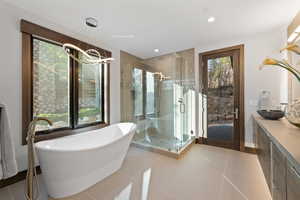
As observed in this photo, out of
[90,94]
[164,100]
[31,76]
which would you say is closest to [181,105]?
[164,100]

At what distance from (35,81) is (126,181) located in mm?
2192

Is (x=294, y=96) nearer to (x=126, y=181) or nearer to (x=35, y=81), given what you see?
(x=126, y=181)

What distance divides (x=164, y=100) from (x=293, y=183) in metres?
3.10

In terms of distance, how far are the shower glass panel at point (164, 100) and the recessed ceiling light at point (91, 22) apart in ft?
5.69

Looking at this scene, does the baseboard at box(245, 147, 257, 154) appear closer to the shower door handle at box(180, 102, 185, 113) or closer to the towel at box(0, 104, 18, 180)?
the shower door handle at box(180, 102, 185, 113)

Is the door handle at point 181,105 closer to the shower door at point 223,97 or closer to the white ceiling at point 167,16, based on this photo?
the shower door at point 223,97

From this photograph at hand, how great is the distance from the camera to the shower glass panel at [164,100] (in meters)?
3.50

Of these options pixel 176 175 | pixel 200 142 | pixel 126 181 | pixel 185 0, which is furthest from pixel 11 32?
pixel 200 142

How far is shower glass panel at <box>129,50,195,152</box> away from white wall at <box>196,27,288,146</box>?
3.95 ft

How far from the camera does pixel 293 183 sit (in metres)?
0.91

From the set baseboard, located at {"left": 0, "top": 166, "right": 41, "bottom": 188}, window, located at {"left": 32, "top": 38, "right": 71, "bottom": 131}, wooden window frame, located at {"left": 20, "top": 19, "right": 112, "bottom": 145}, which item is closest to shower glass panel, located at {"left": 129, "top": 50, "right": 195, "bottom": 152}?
wooden window frame, located at {"left": 20, "top": 19, "right": 112, "bottom": 145}

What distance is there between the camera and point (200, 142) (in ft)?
11.5

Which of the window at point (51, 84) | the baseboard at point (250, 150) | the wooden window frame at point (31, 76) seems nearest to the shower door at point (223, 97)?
the baseboard at point (250, 150)

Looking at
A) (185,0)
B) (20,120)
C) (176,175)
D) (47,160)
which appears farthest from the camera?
(176,175)
